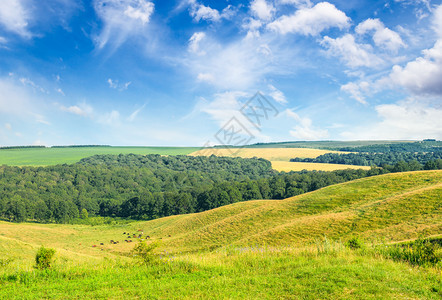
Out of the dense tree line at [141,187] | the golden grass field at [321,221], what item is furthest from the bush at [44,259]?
the dense tree line at [141,187]

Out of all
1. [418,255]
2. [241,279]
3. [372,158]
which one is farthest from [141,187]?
[372,158]

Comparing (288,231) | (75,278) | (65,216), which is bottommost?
(65,216)

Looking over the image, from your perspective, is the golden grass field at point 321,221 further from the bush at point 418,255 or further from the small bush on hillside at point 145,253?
the small bush on hillside at point 145,253

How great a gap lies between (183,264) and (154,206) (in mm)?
93592

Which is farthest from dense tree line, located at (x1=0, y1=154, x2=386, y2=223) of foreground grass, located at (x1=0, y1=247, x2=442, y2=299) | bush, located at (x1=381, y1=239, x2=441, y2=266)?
foreground grass, located at (x1=0, y1=247, x2=442, y2=299)

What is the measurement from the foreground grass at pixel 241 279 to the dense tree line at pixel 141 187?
80608 mm

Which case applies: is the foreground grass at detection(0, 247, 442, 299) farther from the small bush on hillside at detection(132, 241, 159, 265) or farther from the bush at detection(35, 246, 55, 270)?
the bush at detection(35, 246, 55, 270)

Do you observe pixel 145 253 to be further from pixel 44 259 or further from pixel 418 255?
pixel 418 255

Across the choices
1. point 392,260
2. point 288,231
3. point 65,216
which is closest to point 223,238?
point 288,231

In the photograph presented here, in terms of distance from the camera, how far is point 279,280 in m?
8.49

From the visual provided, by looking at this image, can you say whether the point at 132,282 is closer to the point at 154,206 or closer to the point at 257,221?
the point at 257,221

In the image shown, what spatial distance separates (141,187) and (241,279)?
135 meters

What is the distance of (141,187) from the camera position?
136 metres

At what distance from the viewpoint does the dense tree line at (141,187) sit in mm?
93138
